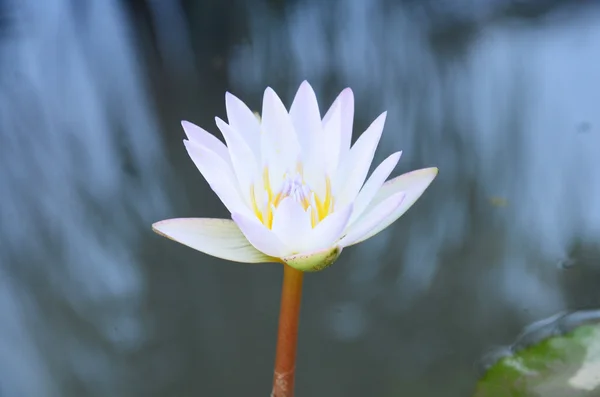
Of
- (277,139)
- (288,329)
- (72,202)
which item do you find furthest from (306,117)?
(72,202)

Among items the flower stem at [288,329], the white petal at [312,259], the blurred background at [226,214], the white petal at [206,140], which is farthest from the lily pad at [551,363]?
the white petal at [206,140]

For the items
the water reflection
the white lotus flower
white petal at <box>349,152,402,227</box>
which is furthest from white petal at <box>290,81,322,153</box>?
the water reflection

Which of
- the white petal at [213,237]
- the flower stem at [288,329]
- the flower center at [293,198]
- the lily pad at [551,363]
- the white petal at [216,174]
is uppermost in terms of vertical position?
the white petal at [216,174]

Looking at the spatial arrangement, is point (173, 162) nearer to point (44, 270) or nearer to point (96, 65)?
point (44, 270)

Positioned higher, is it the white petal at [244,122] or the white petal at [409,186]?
the white petal at [244,122]

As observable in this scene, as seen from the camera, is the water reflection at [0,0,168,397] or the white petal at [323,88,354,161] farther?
the water reflection at [0,0,168,397]

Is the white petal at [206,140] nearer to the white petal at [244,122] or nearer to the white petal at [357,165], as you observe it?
the white petal at [244,122]

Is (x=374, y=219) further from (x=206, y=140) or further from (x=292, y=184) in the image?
(x=206, y=140)

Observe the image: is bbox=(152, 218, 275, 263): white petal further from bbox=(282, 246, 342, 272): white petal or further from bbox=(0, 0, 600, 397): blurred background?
bbox=(0, 0, 600, 397): blurred background
